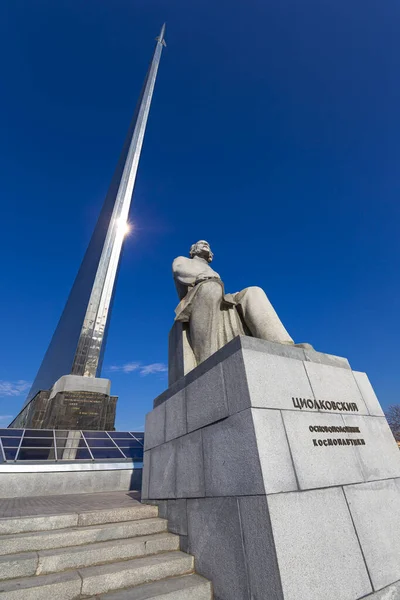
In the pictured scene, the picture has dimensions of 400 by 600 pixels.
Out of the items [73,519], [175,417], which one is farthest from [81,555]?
[175,417]

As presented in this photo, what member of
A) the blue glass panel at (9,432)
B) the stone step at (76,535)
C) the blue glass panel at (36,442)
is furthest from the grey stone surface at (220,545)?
the blue glass panel at (9,432)

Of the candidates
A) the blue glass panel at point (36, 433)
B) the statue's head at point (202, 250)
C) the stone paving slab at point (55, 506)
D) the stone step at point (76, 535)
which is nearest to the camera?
the stone step at point (76, 535)

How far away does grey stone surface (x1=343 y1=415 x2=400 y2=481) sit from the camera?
356cm

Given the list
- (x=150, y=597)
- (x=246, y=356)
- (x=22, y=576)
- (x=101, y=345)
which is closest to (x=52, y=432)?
(x=22, y=576)

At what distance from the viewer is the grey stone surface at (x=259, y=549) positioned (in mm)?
2316

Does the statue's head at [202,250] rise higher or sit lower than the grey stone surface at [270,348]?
higher

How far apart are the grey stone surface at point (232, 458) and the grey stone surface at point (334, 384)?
4.33 feet

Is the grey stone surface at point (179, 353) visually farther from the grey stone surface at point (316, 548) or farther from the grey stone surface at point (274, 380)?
the grey stone surface at point (316, 548)

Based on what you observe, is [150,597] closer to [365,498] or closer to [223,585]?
[223,585]

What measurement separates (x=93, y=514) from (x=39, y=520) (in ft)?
2.35

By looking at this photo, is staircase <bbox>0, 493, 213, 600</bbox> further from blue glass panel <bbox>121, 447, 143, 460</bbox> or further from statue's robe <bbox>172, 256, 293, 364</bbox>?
blue glass panel <bbox>121, 447, 143, 460</bbox>

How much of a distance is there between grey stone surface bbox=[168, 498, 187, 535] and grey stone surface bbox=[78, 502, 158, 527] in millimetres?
619

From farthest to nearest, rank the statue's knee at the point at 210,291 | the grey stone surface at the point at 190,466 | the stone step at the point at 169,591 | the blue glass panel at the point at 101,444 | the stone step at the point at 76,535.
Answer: the blue glass panel at the point at 101,444 → the statue's knee at the point at 210,291 → the grey stone surface at the point at 190,466 → the stone step at the point at 76,535 → the stone step at the point at 169,591

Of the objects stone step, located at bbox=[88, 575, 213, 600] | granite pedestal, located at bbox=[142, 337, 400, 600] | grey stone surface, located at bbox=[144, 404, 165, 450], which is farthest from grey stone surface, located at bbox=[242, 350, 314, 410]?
grey stone surface, located at bbox=[144, 404, 165, 450]
